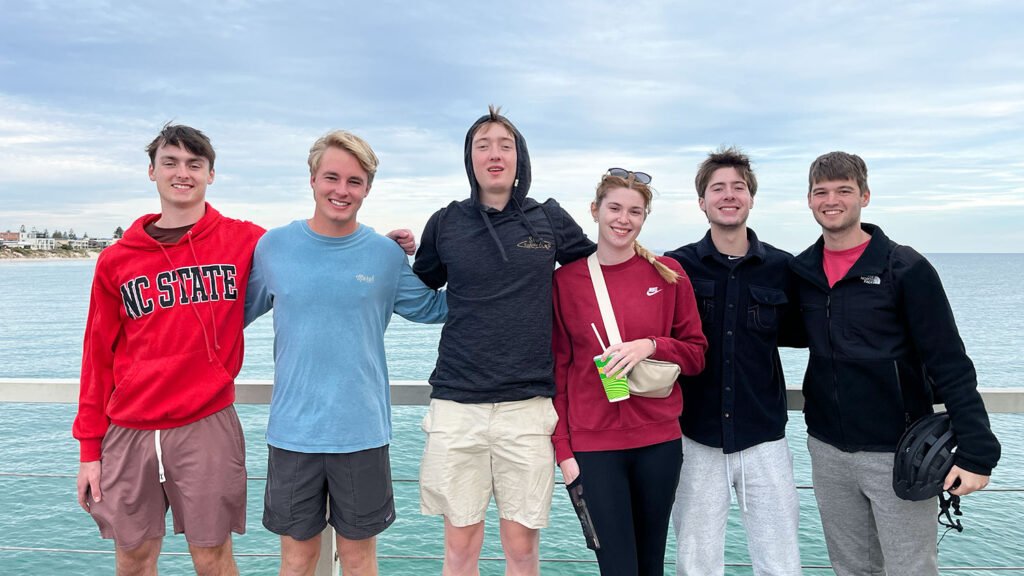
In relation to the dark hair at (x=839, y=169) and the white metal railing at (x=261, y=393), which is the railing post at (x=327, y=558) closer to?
the white metal railing at (x=261, y=393)

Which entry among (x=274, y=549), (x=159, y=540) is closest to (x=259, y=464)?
(x=274, y=549)

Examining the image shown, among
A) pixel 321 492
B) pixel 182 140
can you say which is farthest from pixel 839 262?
pixel 182 140

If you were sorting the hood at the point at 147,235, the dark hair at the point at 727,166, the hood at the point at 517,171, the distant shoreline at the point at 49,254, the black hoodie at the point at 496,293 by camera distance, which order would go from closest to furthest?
1. the black hoodie at the point at 496,293
2. the hood at the point at 147,235
3. the hood at the point at 517,171
4. the dark hair at the point at 727,166
5. the distant shoreline at the point at 49,254

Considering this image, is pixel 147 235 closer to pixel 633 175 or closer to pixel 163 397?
pixel 163 397

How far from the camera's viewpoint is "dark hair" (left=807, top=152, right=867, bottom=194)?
8.85 ft

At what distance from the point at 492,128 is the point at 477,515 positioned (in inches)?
65.0

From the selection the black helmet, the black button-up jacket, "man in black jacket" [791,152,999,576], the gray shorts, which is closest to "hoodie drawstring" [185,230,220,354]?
the gray shorts

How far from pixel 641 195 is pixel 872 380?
4.15 ft

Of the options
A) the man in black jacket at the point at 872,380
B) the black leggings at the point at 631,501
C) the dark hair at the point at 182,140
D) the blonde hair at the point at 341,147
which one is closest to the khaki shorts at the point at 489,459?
the black leggings at the point at 631,501

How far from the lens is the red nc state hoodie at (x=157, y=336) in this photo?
97.3 inches

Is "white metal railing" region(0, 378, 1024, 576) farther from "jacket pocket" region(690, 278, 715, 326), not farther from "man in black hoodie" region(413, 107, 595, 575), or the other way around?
"jacket pocket" region(690, 278, 715, 326)

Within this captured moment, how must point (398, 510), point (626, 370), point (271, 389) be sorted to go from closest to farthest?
point (626, 370) → point (271, 389) → point (398, 510)

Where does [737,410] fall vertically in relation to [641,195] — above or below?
below

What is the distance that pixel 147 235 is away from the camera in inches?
99.9
